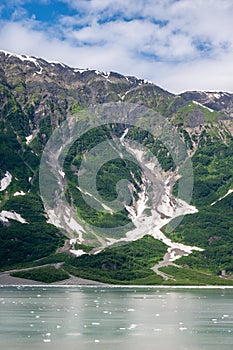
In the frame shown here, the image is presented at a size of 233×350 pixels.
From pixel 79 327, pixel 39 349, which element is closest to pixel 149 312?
pixel 79 327

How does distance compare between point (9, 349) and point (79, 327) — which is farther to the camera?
point (79, 327)

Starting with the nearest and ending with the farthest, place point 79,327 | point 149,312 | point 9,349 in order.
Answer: point 9,349
point 79,327
point 149,312

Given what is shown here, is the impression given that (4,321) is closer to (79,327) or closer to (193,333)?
(79,327)

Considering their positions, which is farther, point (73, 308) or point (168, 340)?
point (73, 308)

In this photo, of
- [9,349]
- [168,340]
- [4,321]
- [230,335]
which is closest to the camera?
[9,349]

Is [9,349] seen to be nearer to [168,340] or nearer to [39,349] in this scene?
[39,349]

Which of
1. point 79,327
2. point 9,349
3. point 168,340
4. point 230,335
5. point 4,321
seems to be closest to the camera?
point 9,349

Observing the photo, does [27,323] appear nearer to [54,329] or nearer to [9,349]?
[54,329]

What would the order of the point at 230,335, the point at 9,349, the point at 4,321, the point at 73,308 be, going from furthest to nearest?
the point at 73,308 < the point at 4,321 < the point at 230,335 < the point at 9,349

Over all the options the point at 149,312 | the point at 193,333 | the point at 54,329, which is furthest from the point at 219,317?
the point at 54,329
